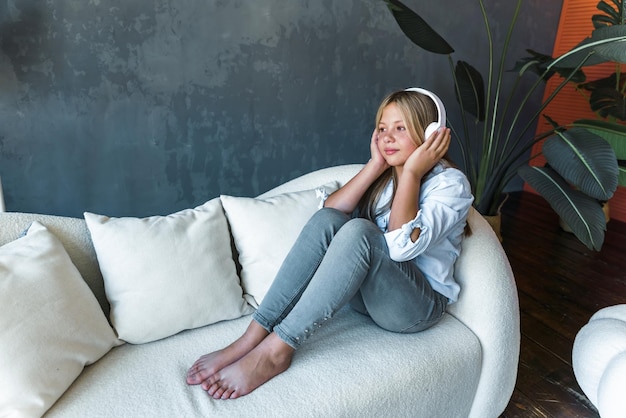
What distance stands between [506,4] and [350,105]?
160 cm

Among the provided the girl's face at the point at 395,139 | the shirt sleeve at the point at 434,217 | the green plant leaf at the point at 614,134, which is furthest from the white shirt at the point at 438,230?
the green plant leaf at the point at 614,134

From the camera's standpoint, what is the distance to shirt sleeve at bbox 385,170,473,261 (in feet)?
3.71

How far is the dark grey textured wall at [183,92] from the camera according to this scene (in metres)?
1.98

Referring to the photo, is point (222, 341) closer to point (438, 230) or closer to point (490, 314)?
point (438, 230)

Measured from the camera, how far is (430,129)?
1266mm

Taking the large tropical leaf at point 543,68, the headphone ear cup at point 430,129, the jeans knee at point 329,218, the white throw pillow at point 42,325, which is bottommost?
the white throw pillow at point 42,325

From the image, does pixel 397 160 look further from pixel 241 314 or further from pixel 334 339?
pixel 241 314

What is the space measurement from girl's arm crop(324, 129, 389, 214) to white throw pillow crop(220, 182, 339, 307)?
133 millimetres

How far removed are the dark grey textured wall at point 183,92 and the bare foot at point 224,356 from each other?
1.47 metres

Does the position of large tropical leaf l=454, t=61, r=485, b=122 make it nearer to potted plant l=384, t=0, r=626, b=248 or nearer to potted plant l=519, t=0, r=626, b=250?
potted plant l=384, t=0, r=626, b=248

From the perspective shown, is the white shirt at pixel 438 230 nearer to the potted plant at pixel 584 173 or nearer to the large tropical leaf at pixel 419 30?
the potted plant at pixel 584 173

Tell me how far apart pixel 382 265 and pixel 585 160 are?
50.1 inches

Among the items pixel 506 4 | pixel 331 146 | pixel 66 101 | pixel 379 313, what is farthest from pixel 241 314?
pixel 506 4

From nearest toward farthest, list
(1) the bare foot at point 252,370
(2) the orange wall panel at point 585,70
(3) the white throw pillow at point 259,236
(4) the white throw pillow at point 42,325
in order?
1. (4) the white throw pillow at point 42,325
2. (1) the bare foot at point 252,370
3. (3) the white throw pillow at point 259,236
4. (2) the orange wall panel at point 585,70
